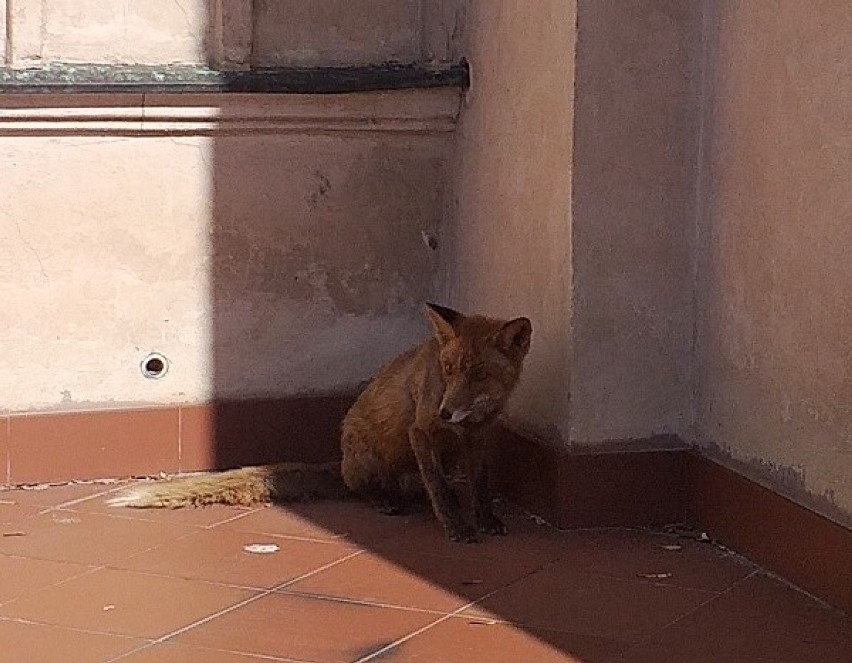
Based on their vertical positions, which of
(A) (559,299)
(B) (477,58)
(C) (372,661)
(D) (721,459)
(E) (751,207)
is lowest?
(C) (372,661)

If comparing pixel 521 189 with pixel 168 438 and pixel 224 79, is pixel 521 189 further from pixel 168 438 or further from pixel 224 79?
pixel 168 438

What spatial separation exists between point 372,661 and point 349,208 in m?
2.17

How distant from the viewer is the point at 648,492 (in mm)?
4031

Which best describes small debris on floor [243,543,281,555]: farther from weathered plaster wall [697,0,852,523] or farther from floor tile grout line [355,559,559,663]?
weathered plaster wall [697,0,852,523]

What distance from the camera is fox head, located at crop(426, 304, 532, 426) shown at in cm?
388

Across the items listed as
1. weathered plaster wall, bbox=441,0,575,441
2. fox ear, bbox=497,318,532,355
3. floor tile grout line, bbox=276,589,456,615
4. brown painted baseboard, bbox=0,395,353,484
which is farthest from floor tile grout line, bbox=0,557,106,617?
weathered plaster wall, bbox=441,0,575,441

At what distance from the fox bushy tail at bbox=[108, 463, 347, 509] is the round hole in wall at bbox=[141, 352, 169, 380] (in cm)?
37

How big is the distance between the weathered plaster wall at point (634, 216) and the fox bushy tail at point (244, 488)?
86 cm

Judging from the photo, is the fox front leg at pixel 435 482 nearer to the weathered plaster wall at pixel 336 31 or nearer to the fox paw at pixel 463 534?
the fox paw at pixel 463 534

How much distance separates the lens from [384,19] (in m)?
4.74

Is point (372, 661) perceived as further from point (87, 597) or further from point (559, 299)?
point (559, 299)

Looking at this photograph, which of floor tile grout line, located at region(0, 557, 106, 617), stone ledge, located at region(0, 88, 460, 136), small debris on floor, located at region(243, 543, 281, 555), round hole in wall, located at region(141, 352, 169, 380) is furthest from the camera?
round hole in wall, located at region(141, 352, 169, 380)

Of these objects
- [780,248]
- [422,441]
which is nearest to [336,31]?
[422,441]

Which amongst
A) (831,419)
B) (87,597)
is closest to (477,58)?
(831,419)
